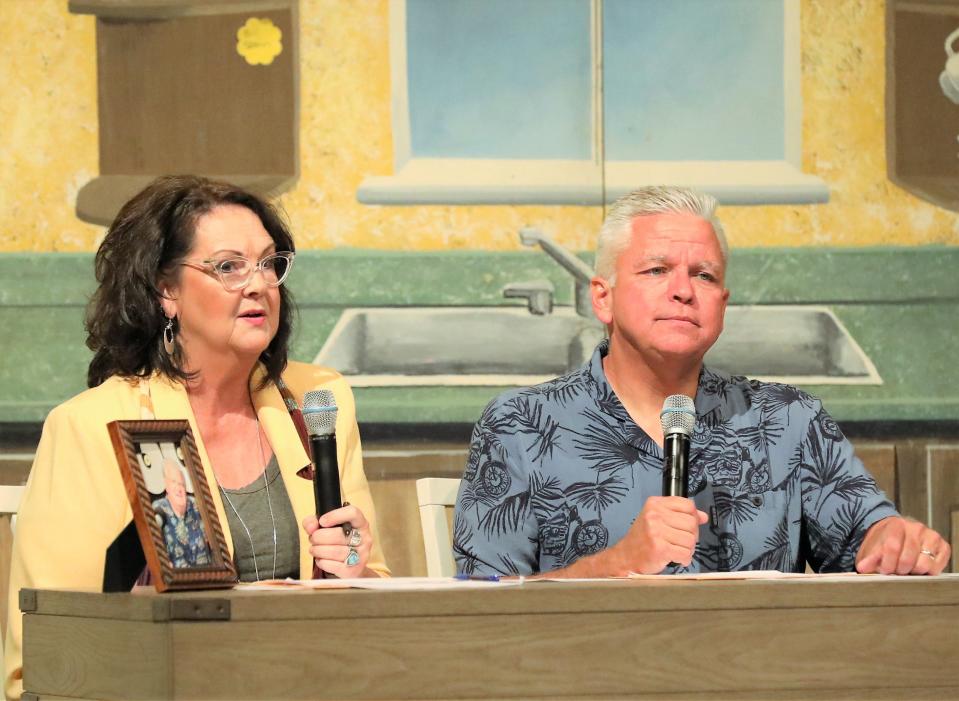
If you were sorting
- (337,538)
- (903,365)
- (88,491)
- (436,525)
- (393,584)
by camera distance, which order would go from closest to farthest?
(393,584), (337,538), (88,491), (436,525), (903,365)

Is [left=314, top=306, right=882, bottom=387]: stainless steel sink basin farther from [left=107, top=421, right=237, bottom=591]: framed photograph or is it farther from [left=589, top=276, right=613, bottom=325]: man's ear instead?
[left=107, top=421, right=237, bottom=591]: framed photograph

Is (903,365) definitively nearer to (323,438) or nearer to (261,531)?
(261,531)

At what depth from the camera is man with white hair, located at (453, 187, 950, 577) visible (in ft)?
8.67

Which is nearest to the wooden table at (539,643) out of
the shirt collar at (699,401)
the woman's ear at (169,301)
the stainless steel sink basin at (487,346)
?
the shirt collar at (699,401)

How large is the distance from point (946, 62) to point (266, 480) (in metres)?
2.23

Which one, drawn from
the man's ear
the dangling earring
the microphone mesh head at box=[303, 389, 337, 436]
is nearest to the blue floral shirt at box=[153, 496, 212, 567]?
the microphone mesh head at box=[303, 389, 337, 436]

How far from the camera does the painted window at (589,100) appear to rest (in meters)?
3.75

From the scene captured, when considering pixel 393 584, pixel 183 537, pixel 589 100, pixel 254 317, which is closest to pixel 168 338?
pixel 254 317

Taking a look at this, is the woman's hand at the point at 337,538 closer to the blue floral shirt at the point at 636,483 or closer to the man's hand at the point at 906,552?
the blue floral shirt at the point at 636,483

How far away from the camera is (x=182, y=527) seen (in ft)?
6.47

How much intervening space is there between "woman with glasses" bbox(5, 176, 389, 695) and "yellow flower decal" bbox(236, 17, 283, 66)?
37.9 inches

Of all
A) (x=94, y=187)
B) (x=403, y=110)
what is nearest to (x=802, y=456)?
(x=403, y=110)

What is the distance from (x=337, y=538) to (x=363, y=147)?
175cm

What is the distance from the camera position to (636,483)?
267 cm
